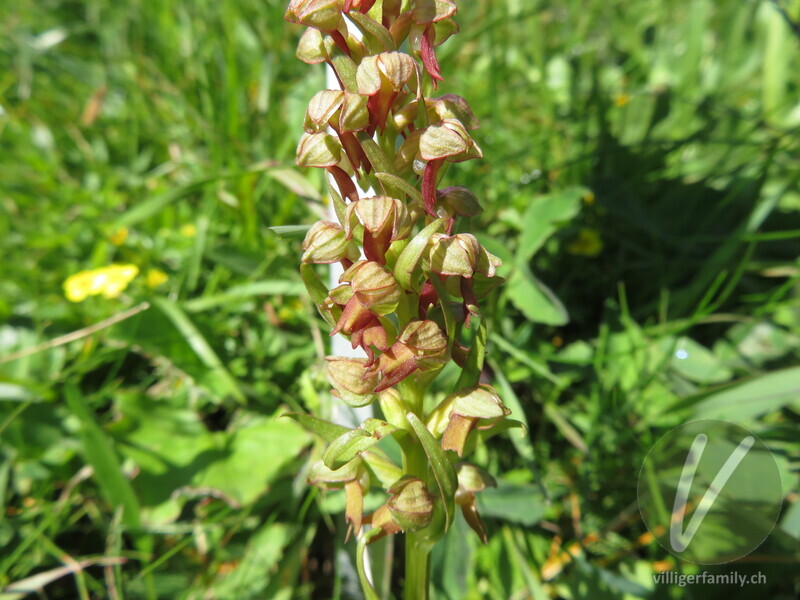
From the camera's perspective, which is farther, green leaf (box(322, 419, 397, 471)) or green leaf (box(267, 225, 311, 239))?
green leaf (box(267, 225, 311, 239))

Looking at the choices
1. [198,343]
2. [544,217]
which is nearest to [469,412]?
[544,217]

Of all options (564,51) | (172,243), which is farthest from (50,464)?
(564,51)

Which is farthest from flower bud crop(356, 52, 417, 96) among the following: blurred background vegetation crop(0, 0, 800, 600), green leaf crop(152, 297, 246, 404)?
green leaf crop(152, 297, 246, 404)

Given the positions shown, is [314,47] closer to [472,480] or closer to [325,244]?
[325,244]

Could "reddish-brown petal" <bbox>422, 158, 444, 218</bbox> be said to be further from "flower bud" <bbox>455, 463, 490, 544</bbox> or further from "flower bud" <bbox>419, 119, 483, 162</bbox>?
"flower bud" <bbox>455, 463, 490, 544</bbox>

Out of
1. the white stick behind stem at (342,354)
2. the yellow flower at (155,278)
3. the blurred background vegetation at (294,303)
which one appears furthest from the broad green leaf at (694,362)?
the yellow flower at (155,278)

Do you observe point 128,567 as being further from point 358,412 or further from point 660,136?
point 660,136

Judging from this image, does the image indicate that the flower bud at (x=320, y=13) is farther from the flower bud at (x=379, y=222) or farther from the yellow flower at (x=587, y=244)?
the yellow flower at (x=587, y=244)
